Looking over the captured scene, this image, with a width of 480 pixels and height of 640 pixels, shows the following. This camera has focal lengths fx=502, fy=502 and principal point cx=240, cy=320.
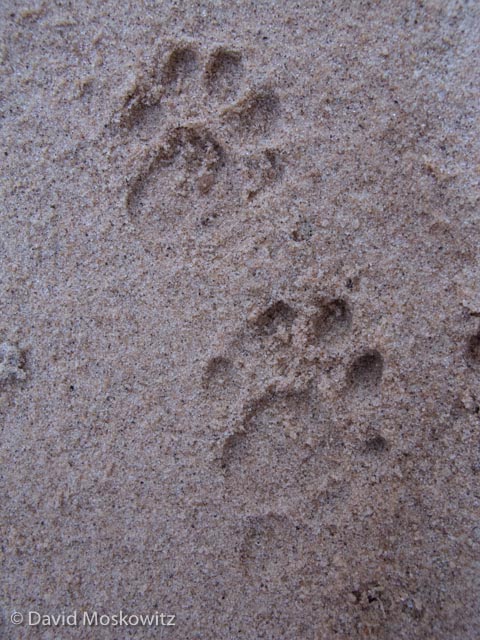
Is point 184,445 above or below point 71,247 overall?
below

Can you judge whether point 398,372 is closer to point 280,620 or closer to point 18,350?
point 280,620

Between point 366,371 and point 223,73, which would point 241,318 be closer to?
point 366,371

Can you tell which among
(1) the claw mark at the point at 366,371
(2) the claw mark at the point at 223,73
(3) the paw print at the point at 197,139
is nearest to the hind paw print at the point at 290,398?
(1) the claw mark at the point at 366,371

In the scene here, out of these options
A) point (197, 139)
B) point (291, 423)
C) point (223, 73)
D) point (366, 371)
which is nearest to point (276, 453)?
point (291, 423)

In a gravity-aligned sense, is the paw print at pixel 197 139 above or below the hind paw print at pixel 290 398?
above

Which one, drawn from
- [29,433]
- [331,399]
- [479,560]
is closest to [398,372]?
[331,399]

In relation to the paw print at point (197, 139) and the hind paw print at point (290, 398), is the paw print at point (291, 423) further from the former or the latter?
the paw print at point (197, 139)

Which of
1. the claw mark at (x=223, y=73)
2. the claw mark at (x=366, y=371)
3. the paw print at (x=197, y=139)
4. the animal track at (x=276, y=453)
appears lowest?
→ the animal track at (x=276, y=453)
